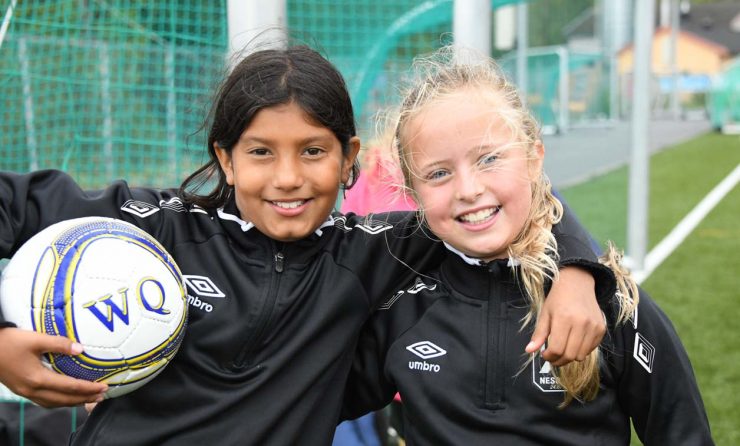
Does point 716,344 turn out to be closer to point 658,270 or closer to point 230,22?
point 658,270

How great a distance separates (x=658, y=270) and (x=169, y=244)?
Answer: 6.46 m

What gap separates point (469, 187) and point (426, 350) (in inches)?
15.9

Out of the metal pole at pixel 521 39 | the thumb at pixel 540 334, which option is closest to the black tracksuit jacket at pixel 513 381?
the thumb at pixel 540 334

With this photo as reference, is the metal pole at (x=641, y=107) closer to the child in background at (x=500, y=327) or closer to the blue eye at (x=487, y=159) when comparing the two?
the child in background at (x=500, y=327)

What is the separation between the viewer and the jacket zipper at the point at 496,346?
6.40 ft

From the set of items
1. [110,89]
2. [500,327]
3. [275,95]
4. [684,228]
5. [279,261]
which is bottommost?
[684,228]

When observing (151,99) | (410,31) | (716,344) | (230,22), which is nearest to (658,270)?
(716,344)

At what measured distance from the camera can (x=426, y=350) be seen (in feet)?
6.72

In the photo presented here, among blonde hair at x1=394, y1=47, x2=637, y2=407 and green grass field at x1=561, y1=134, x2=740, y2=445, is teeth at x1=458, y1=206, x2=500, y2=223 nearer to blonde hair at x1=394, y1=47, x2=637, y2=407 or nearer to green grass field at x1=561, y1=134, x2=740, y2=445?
blonde hair at x1=394, y1=47, x2=637, y2=407

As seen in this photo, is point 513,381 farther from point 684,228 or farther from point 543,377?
point 684,228

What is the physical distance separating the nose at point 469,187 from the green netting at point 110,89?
8.78 feet

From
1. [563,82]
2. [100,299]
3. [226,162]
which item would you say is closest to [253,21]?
[226,162]

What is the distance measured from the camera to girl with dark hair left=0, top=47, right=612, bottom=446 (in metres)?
2.08

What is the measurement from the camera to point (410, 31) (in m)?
4.77
